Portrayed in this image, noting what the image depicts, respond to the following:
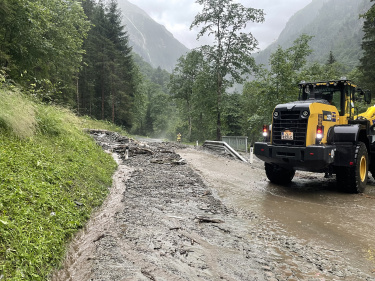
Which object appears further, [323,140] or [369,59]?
[369,59]

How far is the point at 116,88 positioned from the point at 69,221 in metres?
33.1

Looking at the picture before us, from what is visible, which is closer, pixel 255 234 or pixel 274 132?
pixel 255 234

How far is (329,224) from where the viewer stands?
17.4ft

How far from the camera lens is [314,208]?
21.2ft

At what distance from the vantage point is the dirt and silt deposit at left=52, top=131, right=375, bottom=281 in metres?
3.27

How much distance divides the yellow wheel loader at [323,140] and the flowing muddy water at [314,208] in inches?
31.9

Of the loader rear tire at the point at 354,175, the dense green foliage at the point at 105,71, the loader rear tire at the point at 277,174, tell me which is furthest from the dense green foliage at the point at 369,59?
the dense green foliage at the point at 105,71

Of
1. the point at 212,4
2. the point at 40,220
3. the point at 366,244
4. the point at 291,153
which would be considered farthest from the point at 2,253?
the point at 212,4

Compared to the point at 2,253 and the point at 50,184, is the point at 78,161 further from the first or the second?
the point at 2,253

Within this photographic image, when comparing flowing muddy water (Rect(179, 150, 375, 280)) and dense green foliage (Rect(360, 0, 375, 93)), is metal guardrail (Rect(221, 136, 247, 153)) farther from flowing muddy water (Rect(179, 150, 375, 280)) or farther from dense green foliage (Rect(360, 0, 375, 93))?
dense green foliage (Rect(360, 0, 375, 93))

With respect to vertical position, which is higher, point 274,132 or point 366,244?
point 274,132

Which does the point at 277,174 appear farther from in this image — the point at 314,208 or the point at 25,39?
the point at 25,39

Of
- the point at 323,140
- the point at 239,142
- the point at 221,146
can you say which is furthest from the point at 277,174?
the point at 239,142

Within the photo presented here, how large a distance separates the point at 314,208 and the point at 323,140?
213cm
